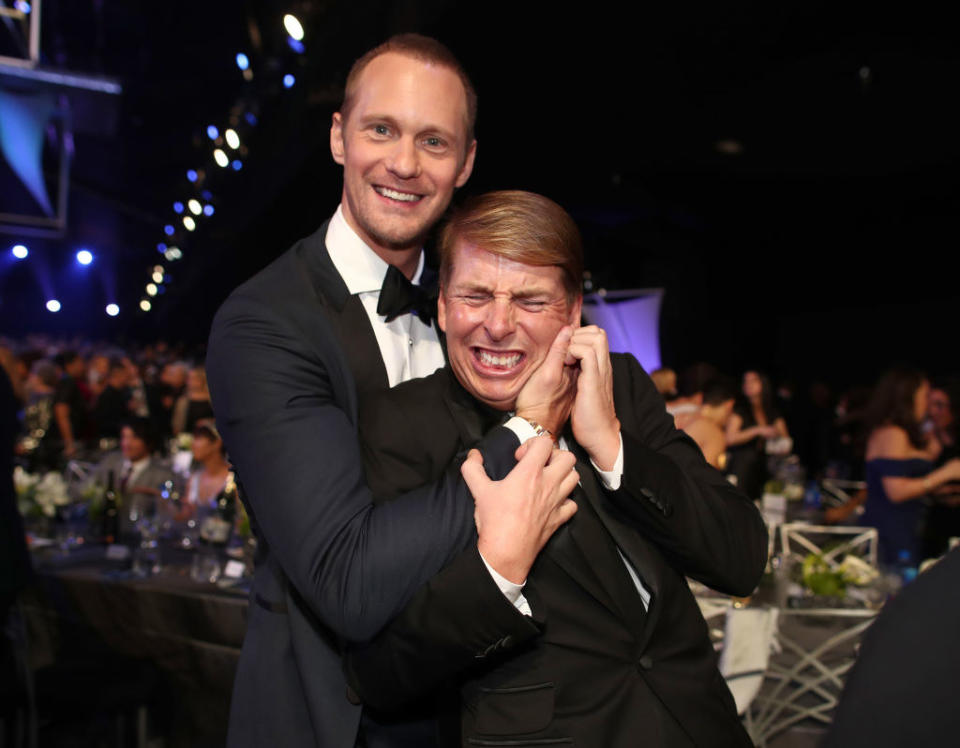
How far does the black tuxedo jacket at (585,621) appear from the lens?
1.27 meters

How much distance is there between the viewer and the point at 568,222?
5.14ft

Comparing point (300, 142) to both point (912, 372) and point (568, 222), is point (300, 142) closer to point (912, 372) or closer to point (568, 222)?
point (912, 372)

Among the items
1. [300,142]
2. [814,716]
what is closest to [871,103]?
[300,142]

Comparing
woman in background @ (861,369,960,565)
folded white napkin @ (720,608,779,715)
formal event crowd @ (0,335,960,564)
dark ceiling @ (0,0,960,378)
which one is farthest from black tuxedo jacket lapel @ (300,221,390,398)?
woman in background @ (861,369,960,565)

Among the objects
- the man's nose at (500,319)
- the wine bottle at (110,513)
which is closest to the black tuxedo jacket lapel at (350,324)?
the man's nose at (500,319)

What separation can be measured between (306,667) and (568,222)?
36.9 inches

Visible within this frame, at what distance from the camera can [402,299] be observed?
1.73 metres

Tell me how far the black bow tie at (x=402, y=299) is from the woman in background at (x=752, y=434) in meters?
4.20

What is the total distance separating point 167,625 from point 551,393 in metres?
2.61

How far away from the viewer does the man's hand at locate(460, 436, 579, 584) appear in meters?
1.27

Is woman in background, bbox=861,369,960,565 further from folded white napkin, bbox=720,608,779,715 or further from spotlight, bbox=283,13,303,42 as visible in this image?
spotlight, bbox=283,13,303,42

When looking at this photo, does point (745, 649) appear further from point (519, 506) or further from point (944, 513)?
point (944, 513)

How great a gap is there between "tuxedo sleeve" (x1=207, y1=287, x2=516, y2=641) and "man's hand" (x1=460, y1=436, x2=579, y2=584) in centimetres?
3

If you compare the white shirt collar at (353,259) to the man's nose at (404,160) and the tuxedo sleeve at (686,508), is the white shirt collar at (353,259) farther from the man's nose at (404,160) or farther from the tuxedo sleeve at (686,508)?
the tuxedo sleeve at (686,508)
